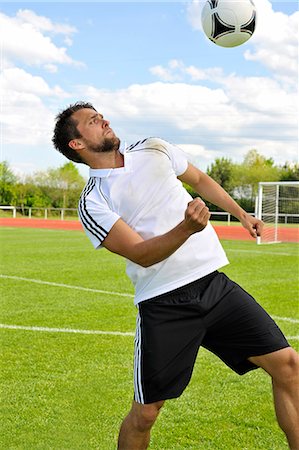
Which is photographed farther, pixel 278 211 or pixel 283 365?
pixel 278 211

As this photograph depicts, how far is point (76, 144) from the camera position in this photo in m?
3.79

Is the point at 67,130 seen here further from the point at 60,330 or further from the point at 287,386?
the point at 60,330

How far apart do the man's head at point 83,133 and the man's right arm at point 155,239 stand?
Answer: 0.57 m

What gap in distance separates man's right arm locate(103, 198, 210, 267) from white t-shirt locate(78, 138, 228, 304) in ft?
0.21

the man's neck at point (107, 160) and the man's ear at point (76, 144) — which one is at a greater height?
the man's ear at point (76, 144)

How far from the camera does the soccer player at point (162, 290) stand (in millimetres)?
3467

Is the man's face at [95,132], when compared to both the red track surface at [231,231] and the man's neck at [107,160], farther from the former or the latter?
the red track surface at [231,231]

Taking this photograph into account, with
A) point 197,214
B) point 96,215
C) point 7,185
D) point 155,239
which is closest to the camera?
point 197,214

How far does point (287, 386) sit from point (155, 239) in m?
1.19

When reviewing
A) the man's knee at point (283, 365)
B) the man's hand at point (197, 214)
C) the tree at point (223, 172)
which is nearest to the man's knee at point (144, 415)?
the man's knee at point (283, 365)

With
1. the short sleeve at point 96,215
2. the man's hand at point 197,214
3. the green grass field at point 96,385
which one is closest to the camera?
the man's hand at point 197,214

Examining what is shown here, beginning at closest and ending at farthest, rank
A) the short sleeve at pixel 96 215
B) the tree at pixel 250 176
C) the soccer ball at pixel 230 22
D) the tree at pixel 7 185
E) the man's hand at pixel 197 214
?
1. the man's hand at pixel 197 214
2. the short sleeve at pixel 96 215
3. the soccer ball at pixel 230 22
4. the tree at pixel 7 185
5. the tree at pixel 250 176

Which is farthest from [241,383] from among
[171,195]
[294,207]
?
[294,207]

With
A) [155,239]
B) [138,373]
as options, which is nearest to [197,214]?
[155,239]
